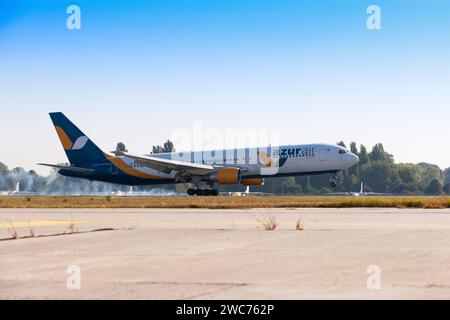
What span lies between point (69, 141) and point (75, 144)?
2.56 ft

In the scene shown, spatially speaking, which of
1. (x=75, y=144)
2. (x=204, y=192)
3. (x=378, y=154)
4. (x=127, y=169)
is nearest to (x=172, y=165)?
(x=204, y=192)

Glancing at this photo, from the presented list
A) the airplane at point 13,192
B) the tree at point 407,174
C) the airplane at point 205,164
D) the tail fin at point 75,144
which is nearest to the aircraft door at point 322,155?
the airplane at point 205,164

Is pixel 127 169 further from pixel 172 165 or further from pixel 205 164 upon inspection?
pixel 205 164

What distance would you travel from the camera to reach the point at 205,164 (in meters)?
64.4

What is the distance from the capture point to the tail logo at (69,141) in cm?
6919

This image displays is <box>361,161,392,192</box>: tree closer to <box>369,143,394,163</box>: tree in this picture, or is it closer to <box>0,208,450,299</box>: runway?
<box>369,143,394,163</box>: tree

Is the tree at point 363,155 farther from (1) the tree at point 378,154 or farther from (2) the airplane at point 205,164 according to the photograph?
(2) the airplane at point 205,164

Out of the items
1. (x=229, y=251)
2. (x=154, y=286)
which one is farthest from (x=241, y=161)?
(x=154, y=286)

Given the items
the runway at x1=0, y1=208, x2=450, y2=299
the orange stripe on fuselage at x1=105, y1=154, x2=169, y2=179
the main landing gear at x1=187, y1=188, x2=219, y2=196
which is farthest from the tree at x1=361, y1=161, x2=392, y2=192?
the runway at x1=0, y1=208, x2=450, y2=299

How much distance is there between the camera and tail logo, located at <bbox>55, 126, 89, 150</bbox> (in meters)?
69.2

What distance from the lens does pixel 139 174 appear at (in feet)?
218
